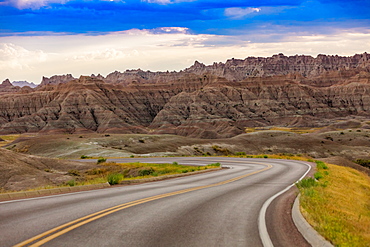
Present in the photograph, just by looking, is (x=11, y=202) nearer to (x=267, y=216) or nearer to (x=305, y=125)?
(x=267, y=216)

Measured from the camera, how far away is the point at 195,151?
8262cm

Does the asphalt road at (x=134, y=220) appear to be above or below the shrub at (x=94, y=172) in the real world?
above

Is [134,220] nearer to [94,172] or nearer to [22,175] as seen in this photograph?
[22,175]

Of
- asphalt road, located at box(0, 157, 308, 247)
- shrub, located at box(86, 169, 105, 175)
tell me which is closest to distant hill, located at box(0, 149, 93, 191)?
shrub, located at box(86, 169, 105, 175)

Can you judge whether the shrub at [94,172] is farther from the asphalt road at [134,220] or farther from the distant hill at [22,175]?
the asphalt road at [134,220]

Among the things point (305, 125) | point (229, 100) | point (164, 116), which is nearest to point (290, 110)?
point (305, 125)

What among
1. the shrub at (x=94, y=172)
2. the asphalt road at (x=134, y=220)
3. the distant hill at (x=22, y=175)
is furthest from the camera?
the shrub at (x=94, y=172)

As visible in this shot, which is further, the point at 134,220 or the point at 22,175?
the point at 22,175

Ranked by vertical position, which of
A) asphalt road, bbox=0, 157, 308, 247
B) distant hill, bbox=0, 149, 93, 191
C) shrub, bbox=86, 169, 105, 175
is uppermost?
asphalt road, bbox=0, 157, 308, 247

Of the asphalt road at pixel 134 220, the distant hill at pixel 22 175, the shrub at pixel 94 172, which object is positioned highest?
the asphalt road at pixel 134 220

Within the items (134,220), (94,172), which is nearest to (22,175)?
(94,172)

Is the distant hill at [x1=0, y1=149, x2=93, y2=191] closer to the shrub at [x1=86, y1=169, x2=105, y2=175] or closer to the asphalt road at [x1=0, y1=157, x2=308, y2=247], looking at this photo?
the shrub at [x1=86, y1=169, x2=105, y2=175]

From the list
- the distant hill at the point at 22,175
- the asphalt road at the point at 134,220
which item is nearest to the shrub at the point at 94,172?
the distant hill at the point at 22,175

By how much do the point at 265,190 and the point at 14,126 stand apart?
Result: 16254 centimetres
